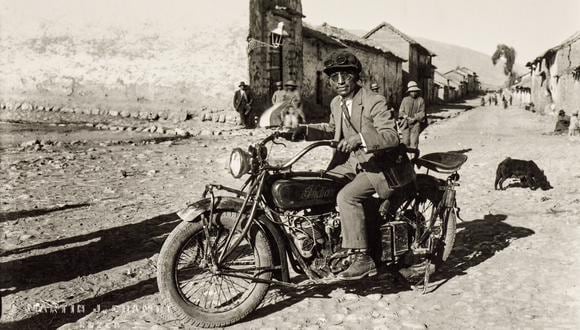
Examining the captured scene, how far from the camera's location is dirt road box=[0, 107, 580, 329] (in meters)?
3.54

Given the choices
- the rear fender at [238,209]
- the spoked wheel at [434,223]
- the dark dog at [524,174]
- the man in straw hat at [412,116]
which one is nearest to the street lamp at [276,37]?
the man in straw hat at [412,116]

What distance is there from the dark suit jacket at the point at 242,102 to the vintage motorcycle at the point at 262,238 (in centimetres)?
1254

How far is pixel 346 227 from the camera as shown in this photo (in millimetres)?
3609

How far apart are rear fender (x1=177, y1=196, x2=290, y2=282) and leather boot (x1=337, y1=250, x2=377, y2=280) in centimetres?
43

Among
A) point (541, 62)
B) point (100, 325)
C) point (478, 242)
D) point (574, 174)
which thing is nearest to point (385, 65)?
point (541, 62)

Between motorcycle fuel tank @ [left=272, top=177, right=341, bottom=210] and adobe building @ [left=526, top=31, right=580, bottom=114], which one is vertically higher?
adobe building @ [left=526, top=31, right=580, bottom=114]

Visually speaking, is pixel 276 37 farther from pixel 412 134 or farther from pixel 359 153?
pixel 359 153

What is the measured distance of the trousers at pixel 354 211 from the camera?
3588 mm

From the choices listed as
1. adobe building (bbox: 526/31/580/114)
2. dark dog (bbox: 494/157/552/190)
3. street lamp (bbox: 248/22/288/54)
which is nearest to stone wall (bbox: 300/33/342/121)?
street lamp (bbox: 248/22/288/54)

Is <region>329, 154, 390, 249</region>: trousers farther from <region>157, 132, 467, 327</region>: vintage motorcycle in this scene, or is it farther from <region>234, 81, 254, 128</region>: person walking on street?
<region>234, 81, 254, 128</region>: person walking on street

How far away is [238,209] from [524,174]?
232 inches

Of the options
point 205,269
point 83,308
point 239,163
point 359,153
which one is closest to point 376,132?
point 359,153

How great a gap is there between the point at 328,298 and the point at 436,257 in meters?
1.14

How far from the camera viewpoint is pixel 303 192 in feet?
11.6
